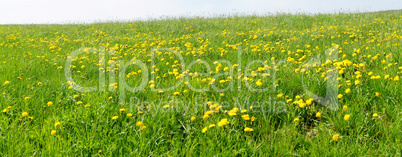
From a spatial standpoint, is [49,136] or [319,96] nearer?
[49,136]

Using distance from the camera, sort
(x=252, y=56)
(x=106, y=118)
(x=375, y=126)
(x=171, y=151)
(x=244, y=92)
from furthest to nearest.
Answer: (x=252, y=56) < (x=244, y=92) < (x=106, y=118) < (x=375, y=126) < (x=171, y=151)

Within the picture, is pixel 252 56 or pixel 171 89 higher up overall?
pixel 252 56

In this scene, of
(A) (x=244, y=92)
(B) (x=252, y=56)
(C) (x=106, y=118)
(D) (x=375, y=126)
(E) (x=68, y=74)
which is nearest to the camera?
(D) (x=375, y=126)

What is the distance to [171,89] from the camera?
131 inches

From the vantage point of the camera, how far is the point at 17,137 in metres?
2.31

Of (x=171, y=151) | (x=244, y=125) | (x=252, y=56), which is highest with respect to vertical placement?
(x=252, y=56)

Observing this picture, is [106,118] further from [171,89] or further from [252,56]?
[252,56]

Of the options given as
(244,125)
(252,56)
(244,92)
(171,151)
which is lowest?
(171,151)

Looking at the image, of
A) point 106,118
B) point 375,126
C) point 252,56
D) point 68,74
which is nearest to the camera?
point 375,126

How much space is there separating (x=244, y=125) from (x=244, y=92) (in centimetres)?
65

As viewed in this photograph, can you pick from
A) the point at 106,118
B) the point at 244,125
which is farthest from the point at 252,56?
the point at 106,118

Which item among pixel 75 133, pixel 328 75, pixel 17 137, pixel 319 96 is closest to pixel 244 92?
pixel 319 96

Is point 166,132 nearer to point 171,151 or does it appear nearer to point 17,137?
point 171,151

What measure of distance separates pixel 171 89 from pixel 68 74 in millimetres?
2236
